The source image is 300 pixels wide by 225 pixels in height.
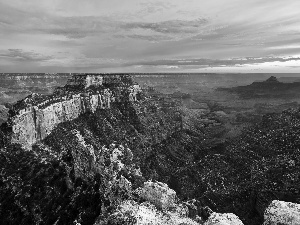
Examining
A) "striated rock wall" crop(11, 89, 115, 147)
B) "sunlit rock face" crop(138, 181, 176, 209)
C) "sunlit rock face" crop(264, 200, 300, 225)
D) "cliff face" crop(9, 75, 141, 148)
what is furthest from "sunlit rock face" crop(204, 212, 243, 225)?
"striated rock wall" crop(11, 89, 115, 147)

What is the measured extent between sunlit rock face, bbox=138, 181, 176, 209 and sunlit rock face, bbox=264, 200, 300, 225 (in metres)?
17.3

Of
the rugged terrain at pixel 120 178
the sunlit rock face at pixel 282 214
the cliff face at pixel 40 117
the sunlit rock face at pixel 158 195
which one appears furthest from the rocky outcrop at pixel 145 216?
the cliff face at pixel 40 117

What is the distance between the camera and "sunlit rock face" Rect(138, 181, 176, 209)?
179ft

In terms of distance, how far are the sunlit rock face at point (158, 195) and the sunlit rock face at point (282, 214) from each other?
56.7 feet

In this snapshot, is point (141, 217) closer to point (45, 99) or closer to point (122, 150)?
point (122, 150)

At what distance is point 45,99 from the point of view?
175 meters

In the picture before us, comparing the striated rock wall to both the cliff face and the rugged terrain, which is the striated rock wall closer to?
the cliff face

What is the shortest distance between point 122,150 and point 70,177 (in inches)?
902

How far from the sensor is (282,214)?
146ft

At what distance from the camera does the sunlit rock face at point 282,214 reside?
43.6 metres

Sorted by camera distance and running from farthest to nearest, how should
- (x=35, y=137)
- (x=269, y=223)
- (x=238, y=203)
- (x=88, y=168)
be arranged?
1. (x=35, y=137)
2. (x=238, y=203)
3. (x=88, y=168)
4. (x=269, y=223)

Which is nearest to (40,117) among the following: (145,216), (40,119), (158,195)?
(40,119)

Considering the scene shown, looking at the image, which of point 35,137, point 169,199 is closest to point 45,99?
point 35,137

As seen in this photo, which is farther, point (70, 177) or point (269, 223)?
point (70, 177)
